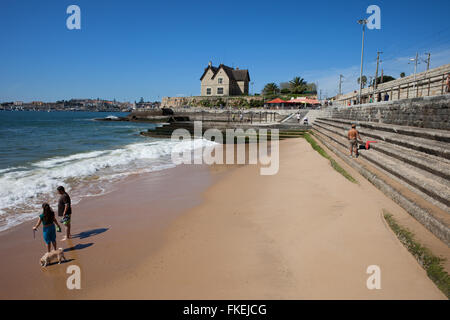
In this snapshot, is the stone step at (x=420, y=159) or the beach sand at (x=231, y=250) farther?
the stone step at (x=420, y=159)

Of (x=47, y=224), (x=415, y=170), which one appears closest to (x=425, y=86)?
(x=415, y=170)

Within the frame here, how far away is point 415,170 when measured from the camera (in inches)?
260

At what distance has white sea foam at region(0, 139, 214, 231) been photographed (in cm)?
740

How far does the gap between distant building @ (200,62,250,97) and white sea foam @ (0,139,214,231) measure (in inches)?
2250

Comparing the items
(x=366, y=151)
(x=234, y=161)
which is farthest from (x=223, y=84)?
(x=366, y=151)

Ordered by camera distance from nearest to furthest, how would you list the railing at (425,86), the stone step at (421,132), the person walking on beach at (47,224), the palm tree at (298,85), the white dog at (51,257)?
1. the white dog at (51,257)
2. the person walking on beach at (47,224)
3. the stone step at (421,132)
4. the railing at (425,86)
5. the palm tree at (298,85)

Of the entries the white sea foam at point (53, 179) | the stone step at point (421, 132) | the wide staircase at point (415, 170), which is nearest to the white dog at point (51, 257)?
the white sea foam at point (53, 179)

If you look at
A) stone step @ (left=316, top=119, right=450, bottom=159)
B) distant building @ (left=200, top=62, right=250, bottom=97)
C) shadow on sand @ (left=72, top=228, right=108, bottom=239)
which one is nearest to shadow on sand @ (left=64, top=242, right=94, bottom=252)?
shadow on sand @ (left=72, top=228, right=108, bottom=239)

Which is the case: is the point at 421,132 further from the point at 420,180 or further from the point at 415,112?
the point at 420,180

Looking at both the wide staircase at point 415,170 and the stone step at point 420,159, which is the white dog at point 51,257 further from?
the stone step at point 420,159

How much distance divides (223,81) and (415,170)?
66695mm

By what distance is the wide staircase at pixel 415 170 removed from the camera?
16.0ft

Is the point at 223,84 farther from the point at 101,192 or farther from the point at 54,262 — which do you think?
the point at 54,262

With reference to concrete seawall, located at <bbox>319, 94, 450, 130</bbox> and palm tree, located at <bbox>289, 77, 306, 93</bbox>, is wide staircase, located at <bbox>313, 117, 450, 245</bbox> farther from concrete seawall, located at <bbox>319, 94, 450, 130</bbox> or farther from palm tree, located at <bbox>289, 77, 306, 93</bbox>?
palm tree, located at <bbox>289, 77, 306, 93</bbox>
